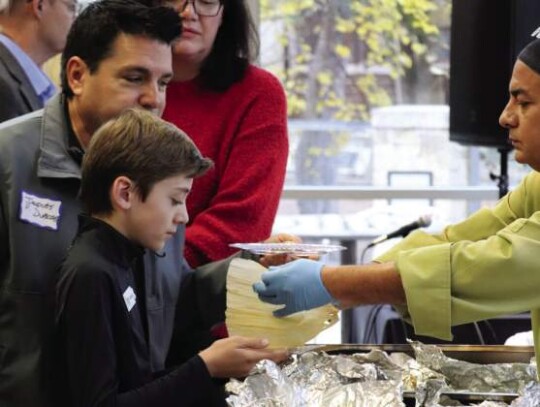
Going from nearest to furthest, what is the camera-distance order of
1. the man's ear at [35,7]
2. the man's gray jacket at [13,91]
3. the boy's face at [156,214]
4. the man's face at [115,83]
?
the boy's face at [156,214], the man's face at [115,83], the man's gray jacket at [13,91], the man's ear at [35,7]

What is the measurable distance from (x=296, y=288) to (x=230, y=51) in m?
0.76

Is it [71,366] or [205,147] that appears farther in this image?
[205,147]

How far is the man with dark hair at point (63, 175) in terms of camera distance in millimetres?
1661

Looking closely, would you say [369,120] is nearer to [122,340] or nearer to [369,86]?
[369,86]

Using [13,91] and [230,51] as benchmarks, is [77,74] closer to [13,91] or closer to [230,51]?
[230,51]

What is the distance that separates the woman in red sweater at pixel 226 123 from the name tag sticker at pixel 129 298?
40 cm

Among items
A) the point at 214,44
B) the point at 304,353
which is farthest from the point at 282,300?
the point at 214,44

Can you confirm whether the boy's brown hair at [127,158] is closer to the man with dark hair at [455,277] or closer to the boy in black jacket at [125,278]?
the boy in black jacket at [125,278]

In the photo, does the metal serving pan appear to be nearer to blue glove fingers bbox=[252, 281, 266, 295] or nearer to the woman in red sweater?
blue glove fingers bbox=[252, 281, 266, 295]

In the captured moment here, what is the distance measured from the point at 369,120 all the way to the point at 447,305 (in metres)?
3.01

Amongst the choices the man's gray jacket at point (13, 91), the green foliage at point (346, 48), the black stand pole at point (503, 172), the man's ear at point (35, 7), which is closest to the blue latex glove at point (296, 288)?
the man's gray jacket at point (13, 91)

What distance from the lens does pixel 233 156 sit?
213 centimetres

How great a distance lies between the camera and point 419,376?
1.71 meters

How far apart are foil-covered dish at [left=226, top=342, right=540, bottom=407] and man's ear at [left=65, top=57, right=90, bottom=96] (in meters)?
0.59
